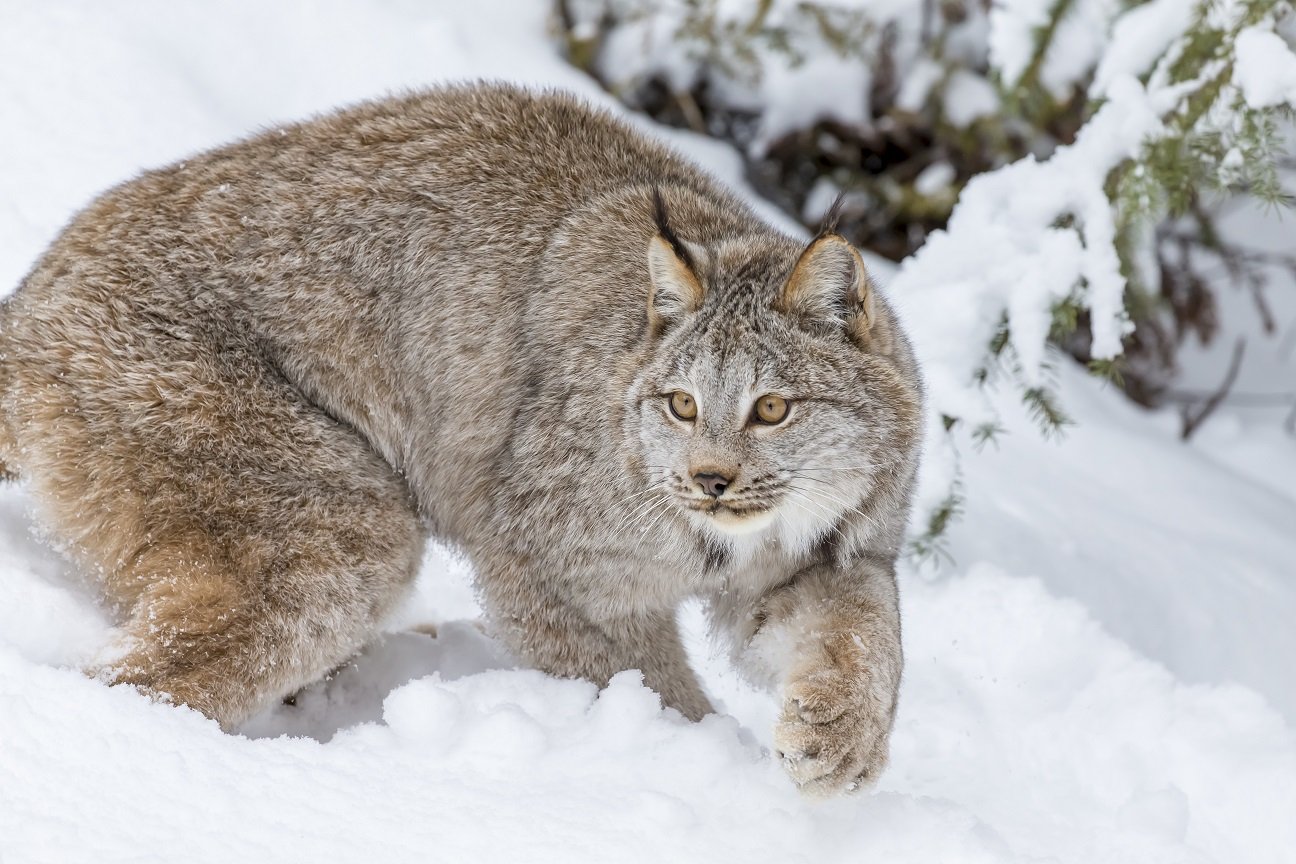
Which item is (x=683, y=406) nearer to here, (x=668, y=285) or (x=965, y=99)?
(x=668, y=285)

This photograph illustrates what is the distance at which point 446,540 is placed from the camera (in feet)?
15.8

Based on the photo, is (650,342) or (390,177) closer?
(650,342)

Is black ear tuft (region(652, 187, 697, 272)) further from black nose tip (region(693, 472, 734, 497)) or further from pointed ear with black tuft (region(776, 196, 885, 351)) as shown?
black nose tip (region(693, 472, 734, 497))

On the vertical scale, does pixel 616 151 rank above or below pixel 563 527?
above

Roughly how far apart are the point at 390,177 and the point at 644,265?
37.1 inches

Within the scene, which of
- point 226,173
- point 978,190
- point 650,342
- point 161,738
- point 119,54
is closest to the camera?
point 161,738

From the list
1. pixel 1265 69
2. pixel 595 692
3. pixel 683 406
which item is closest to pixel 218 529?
pixel 595 692

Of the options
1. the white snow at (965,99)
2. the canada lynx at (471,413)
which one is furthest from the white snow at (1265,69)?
the white snow at (965,99)

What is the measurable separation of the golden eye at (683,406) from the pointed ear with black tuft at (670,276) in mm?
292

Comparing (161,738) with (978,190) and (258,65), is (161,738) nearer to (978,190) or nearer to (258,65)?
(978,190)

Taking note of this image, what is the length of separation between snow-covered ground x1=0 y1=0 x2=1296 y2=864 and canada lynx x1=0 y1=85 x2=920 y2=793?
27cm

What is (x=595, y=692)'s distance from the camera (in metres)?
4.29

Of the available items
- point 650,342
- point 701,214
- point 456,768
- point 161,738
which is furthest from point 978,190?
point 161,738

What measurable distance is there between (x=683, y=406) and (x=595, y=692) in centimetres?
93
